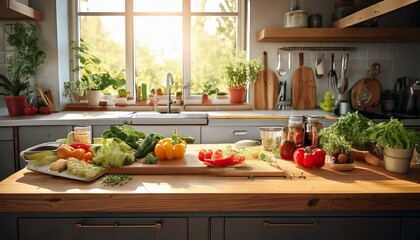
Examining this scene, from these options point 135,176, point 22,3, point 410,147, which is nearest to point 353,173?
point 410,147

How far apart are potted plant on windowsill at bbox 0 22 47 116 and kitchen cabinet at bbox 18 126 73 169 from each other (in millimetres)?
444

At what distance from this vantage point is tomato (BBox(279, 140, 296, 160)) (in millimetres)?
1930

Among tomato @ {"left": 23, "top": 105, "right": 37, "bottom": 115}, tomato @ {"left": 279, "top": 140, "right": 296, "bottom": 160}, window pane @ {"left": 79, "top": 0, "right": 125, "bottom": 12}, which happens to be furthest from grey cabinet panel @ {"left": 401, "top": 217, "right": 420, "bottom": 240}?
window pane @ {"left": 79, "top": 0, "right": 125, "bottom": 12}

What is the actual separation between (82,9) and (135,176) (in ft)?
11.3

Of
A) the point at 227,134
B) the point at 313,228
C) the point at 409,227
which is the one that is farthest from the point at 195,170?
the point at 227,134

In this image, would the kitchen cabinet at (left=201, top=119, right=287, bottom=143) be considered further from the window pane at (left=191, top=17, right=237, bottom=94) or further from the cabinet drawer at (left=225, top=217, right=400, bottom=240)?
the cabinet drawer at (left=225, top=217, right=400, bottom=240)

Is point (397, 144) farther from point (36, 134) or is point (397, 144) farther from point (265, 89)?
point (36, 134)

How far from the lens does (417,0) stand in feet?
8.46

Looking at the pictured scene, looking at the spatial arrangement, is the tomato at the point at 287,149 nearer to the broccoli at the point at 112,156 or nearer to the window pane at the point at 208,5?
the broccoli at the point at 112,156

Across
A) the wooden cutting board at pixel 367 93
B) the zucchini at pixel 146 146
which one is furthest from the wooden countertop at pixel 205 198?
the wooden cutting board at pixel 367 93

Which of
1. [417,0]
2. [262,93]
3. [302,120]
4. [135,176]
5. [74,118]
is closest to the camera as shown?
[135,176]

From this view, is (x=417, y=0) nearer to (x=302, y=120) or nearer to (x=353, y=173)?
(x=302, y=120)

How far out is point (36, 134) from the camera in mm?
3506

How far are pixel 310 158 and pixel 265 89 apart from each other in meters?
2.71
